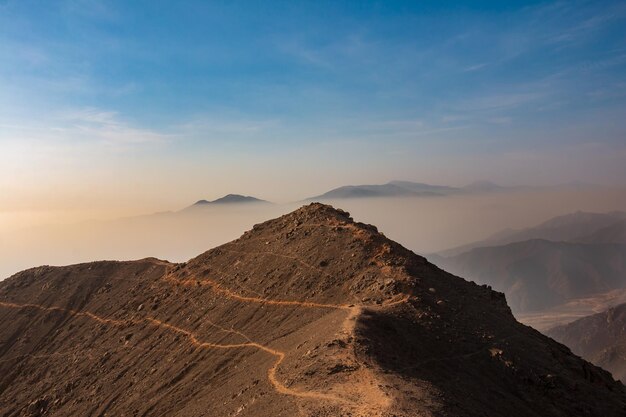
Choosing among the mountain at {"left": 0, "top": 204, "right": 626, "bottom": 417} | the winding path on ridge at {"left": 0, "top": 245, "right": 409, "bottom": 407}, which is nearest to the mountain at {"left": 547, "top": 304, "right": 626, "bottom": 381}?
the mountain at {"left": 0, "top": 204, "right": 626, "bottom": 417}

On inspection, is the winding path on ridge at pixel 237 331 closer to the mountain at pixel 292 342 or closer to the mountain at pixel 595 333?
the mountain at pixel 292 342

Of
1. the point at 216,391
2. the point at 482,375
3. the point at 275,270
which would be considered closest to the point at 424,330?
the point at 482,375

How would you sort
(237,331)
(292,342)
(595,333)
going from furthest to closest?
(595,333) < (237,331) < (292,342)

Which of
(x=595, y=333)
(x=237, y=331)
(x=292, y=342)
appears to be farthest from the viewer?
(x=595, y=333)

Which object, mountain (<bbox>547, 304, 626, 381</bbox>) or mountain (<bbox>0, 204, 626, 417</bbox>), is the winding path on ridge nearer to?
mountain (<bbox>0, 204, 626, 417</bbox>)

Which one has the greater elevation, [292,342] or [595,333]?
[292,342]

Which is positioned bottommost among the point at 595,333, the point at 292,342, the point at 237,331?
the point at 595,333

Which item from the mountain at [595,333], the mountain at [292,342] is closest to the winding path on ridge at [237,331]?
the mountain at [292,342]

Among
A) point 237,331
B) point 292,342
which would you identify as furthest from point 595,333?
point 292,342

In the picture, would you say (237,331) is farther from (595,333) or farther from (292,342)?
(595,333)
